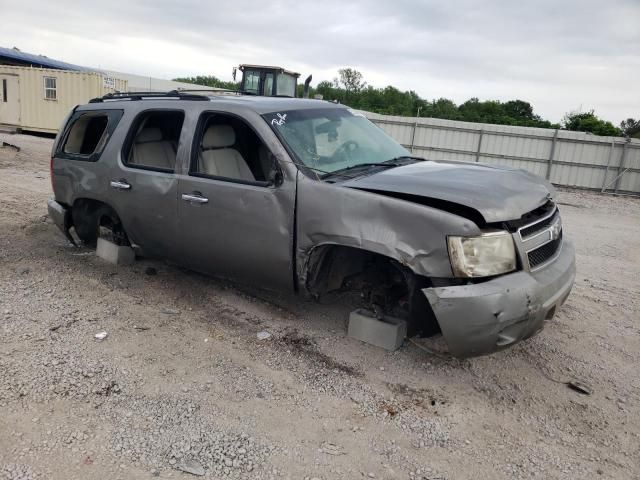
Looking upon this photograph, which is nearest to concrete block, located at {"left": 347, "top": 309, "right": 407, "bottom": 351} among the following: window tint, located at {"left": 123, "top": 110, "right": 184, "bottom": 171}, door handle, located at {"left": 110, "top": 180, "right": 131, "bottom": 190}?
window tint, located at {"left": 123, "top": 110, "right": 184, "bottom": 171}

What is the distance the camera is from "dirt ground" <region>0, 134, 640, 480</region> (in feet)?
8.95

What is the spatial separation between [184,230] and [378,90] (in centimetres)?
4873

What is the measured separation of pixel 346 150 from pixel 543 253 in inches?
68.3

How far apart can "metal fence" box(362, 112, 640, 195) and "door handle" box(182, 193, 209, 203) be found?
1627 centimetres

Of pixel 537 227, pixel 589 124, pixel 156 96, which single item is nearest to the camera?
pixel 537 227

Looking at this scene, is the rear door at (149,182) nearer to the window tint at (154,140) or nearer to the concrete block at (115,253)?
the window tint at (154,140)

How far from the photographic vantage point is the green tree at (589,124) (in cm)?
2883

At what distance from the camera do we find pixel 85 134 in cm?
564

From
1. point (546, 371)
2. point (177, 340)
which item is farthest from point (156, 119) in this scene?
point (546, 371)

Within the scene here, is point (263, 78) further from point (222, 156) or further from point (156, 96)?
point (222, 156)

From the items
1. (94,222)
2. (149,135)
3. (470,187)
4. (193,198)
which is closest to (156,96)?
(149,135)

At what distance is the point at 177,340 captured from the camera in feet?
13.1

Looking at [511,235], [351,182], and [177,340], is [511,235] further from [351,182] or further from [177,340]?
[177,340]

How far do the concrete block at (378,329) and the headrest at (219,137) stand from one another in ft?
6.40
